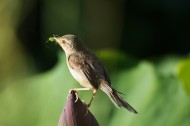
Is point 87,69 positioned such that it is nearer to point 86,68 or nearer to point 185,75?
point 86,68

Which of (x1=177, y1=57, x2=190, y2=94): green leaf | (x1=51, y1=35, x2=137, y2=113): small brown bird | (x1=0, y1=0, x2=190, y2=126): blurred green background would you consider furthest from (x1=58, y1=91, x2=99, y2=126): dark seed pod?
(x1=177, y1=57, x2=190, y2=94): green leaf

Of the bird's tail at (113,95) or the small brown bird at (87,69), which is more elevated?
the small brown bird at (87,69)

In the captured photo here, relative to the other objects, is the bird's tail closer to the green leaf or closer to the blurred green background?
the blurred green background

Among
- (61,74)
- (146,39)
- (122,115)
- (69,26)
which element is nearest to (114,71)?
(61,74)

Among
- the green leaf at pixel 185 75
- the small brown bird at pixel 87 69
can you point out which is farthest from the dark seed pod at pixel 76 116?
the green leaf at pixel 185 75

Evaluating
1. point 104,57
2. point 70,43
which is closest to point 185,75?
point 104,57

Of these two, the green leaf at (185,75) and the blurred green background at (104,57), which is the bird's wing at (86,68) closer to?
the blurred green background at (104,57)

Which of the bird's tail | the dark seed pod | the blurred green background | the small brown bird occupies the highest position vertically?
the small brown bird

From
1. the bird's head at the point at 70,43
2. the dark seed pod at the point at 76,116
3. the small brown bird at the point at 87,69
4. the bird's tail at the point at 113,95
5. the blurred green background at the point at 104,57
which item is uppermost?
the bird's head at the point at 70,43
